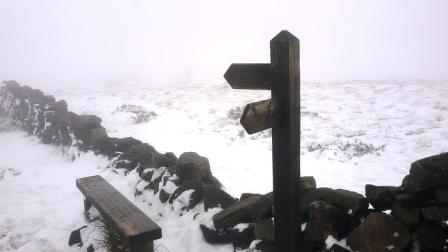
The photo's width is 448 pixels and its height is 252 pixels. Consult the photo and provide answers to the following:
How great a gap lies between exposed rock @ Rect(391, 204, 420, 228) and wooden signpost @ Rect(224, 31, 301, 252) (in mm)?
815

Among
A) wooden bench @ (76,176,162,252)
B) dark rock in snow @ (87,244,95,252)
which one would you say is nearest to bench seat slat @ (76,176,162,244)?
wooden bench @ (76,176,162,252)

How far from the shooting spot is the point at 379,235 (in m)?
3.18

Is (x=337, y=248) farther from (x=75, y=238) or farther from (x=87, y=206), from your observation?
(x=87, y=206)

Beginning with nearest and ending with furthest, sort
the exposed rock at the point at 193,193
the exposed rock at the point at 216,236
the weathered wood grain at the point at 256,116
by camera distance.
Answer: the weathered wood grain at the point at 256,116, the exposed rock at the point at 216,236, the exposed rock at the point at 193,193

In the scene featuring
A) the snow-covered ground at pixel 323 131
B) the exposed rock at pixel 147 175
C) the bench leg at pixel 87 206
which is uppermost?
the exposed rock at pixel 147 175

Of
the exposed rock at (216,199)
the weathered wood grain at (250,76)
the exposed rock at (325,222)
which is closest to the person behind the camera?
the weathered wood grain at (250,76)

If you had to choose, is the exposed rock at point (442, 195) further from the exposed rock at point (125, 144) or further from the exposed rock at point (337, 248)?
the exposed rock at point (125, 144)

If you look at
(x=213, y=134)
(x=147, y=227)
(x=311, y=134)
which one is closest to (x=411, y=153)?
(x=311, y=134)

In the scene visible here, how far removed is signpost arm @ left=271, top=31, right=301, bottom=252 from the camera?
110 inches

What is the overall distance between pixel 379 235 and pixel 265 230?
1032mm

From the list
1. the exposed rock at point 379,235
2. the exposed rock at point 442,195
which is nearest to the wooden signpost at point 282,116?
the exposed rock at point 379,235

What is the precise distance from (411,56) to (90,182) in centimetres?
4660

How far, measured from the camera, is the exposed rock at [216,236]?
4.34 metres

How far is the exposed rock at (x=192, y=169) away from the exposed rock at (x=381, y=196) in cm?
259
